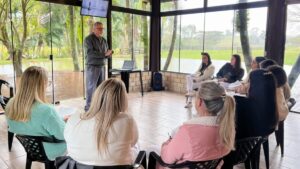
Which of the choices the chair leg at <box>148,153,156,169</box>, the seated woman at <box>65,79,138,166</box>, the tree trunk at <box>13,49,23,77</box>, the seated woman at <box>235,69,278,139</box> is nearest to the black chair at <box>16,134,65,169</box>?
the seated woman at <box>65,79,138,166</box>

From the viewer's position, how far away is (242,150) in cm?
215

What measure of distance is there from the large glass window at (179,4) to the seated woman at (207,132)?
554 cm

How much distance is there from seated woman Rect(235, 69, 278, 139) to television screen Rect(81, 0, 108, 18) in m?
4.39

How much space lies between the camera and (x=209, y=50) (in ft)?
22.4

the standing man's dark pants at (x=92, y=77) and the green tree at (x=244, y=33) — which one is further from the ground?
the green tree at (x=244, y=33)

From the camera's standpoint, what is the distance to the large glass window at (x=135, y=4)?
693 cm

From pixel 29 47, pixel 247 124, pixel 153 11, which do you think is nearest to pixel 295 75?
pixel 247 124

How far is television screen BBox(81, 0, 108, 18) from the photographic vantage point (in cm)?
581

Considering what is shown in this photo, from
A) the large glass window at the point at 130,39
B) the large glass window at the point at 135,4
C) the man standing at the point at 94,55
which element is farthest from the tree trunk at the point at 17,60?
the large glass window at the point at 135,4

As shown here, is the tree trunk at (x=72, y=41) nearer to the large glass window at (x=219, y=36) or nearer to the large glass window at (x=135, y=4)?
the large glass window at (x=135, y=4)

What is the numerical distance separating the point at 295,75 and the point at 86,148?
17.3ft

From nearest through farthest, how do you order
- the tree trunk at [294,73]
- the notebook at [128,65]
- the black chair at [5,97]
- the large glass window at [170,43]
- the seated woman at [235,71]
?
the black chair at [5,97] < the seated woman at [235,71] < the tree trunk at [294,73] < the notebook at [128,65] < the large glass window at [170,43]

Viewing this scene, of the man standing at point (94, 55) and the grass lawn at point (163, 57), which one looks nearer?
the man standing at point (94, 55)

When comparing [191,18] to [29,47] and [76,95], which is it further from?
[29,47]
